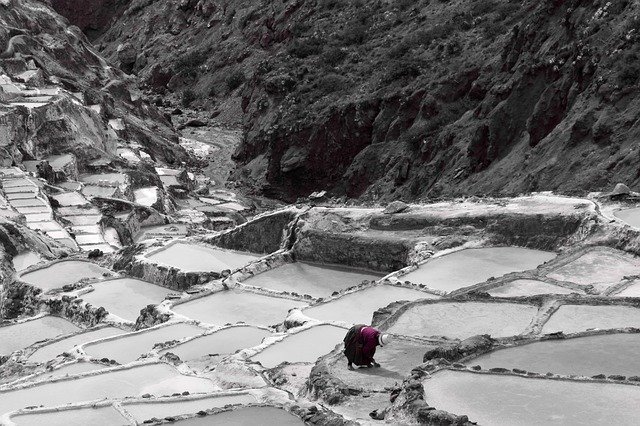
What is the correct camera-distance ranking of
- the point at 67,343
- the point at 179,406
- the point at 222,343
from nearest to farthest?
1. the point at 179,406
2. the point at 222,343
3. the point at 67,343

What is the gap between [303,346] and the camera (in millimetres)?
14656

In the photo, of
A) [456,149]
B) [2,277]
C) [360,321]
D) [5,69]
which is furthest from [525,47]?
[5,69]

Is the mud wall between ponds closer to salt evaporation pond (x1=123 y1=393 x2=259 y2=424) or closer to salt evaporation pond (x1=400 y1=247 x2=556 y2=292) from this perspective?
salt evaporation pond (x1=400 y1=247 x2=556 y2=292)

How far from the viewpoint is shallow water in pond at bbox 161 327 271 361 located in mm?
15469

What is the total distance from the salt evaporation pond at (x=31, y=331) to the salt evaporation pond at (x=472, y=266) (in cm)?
696

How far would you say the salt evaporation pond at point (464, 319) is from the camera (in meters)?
13.5

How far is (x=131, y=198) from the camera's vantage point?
38.4 m

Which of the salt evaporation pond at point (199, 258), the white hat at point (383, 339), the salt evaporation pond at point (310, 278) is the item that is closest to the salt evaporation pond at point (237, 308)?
the salt evaporation pond at point (310, 278)

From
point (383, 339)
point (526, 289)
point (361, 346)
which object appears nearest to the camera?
point (361, 346)

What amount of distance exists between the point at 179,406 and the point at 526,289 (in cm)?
611

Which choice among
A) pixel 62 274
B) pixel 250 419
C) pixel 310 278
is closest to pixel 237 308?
pixel 310 278

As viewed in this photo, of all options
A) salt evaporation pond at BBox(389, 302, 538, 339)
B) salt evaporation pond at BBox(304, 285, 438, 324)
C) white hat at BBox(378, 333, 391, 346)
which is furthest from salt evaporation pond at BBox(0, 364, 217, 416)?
salt evaporation pond at BBox(304, 285, 438, 324)

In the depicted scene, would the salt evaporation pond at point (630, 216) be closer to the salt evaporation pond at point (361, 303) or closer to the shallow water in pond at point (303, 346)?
the salt evaporation pond at point (361, 303)

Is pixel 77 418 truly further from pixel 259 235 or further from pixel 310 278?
pixel 259 235
